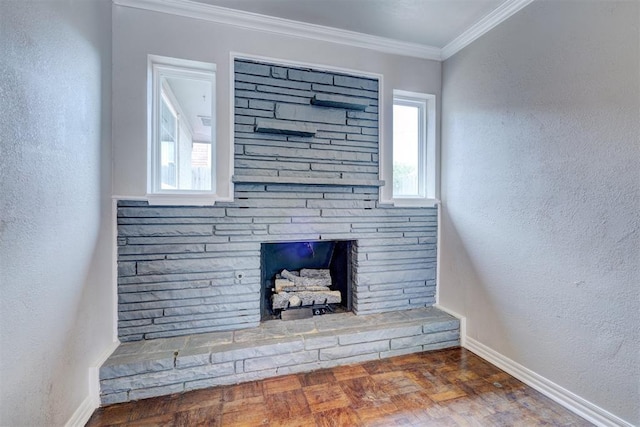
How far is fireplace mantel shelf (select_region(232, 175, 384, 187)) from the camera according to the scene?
2.04 metres

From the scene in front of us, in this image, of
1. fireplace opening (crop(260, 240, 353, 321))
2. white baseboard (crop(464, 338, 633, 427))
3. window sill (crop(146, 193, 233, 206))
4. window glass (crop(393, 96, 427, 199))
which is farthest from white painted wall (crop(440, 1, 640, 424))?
window sill (crop(146, 193, 233, 206))

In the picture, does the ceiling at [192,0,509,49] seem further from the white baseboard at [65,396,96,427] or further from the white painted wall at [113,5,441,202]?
the white baseboard at [65,396,96,427]

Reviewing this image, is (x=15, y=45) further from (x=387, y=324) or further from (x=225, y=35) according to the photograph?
(x=387, y=324)

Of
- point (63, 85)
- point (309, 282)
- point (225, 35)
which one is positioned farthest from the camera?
point (309, 282)

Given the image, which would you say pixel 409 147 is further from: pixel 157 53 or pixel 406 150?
pixel 157 53

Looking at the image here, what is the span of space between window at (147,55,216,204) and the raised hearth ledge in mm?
976

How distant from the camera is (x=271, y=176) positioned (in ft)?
6.99

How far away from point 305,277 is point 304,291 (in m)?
0.13

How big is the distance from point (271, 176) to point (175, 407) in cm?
155

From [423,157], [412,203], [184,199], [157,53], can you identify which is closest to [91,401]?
[184,199]

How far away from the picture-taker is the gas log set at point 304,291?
234 cm

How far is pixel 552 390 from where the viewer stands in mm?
1646

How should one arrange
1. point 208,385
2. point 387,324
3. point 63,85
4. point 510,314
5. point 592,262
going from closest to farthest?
point 63,85 → point 592,262 → point 208,385 → point 510,314 → point 387,324

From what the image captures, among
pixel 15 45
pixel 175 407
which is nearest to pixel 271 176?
pixel 15 45
